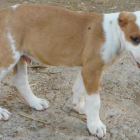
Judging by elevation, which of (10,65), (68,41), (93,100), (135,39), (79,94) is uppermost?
(135,39)

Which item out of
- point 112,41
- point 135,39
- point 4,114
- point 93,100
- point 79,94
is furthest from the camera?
point 79,94

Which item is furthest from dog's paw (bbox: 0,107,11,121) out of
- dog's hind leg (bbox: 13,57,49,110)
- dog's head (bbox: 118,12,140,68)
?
dog's head (bbox: 118,12,140,68)

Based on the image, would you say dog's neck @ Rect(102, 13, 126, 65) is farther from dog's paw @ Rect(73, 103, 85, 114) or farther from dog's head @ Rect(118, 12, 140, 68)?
dog's paw @ Rect(73, 103, 85, 114)

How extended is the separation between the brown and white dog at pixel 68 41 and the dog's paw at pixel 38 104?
0.66m

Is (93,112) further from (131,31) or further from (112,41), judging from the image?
(131,31)

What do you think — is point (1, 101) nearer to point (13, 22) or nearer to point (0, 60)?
point (0, 60)

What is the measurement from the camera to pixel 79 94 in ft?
13.1

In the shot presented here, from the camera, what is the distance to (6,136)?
11.6 feet

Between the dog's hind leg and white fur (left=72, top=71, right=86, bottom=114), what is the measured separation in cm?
38

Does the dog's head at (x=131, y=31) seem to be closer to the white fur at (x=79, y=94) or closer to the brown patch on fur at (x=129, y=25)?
the brown patch on fur at (x=129, y=25)

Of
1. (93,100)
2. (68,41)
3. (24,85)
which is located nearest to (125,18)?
(68,41)

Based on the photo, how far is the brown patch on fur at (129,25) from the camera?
3.11 metres

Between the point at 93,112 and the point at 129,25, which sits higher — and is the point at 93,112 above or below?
below

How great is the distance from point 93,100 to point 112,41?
660 mm
